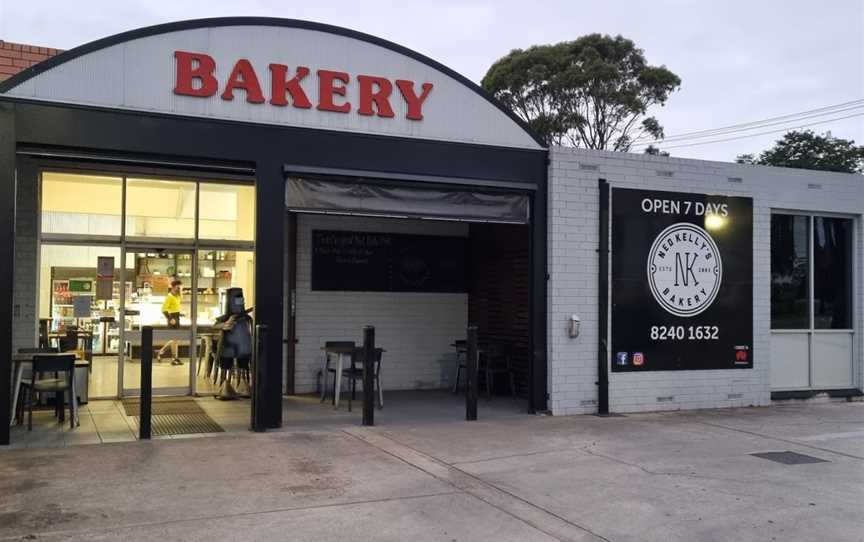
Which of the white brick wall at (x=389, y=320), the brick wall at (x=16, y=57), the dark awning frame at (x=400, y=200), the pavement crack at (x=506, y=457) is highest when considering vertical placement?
the brick wall at (x=16, y=57)

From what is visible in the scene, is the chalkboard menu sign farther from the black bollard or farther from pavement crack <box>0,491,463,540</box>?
pavement crack <box>0,491,463,540</box>

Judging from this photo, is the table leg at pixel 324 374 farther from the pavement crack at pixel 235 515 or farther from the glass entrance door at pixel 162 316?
the pavement crack at pixel 235 515

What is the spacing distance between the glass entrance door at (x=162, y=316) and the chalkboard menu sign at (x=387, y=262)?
6.57 ft

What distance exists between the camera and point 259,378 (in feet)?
28.6

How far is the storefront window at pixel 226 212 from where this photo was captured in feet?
38.0

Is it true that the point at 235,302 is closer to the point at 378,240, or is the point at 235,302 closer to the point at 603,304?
the point at 378,240

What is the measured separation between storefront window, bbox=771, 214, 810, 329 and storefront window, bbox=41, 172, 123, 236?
9.95 metres

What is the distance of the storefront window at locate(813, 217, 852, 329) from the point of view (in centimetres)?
1231

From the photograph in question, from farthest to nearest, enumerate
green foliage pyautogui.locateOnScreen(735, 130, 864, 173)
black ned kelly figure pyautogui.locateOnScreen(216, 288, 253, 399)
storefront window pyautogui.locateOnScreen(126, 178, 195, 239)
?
green foliage pyautogui.locateOnScreen(735, 130, 864, 173), storefront window pyautogui.locateOnScreen(126, 178, 195, 239), black ned kelly figure pyautogui.locateOnScreen(216, 288, 253, 399)

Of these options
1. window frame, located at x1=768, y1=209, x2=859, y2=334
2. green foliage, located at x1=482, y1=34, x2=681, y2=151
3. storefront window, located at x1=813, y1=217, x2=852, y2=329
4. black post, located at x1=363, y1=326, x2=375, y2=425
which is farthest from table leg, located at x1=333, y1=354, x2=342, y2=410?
green foliage, located at x1=482, y1=34, x2=681, y2=151

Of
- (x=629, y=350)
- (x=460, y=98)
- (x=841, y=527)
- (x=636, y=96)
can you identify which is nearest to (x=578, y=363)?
(x=629, y=350)

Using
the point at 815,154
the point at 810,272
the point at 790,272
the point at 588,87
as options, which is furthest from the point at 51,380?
the point at 815,154

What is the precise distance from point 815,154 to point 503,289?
36.4 meters

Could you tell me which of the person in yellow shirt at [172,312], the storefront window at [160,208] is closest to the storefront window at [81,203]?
the storefront window at [160,208]
